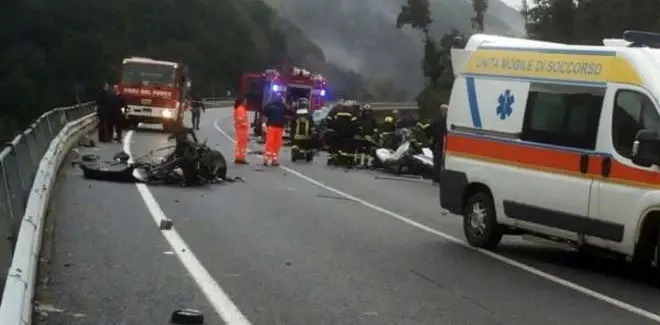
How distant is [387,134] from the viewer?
3023cm

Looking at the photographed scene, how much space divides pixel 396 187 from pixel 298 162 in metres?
6.18

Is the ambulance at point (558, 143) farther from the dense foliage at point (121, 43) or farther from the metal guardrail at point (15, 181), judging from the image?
the dense foliage at point (121, 43)

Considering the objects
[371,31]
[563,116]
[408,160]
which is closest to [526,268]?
[563,116]

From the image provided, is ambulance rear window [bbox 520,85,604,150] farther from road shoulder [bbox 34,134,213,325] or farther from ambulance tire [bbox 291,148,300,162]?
ambulance tire [bbox 291,148,300,162]

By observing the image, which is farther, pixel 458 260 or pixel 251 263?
pixel 458 260

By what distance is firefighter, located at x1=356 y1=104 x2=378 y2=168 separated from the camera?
28.5 m

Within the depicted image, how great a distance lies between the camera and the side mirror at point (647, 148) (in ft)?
36.3

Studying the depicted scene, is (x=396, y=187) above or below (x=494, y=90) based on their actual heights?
below

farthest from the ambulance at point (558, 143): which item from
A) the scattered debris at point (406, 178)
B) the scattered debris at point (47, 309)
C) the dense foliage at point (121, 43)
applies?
the dense foliage at point (121, 43)

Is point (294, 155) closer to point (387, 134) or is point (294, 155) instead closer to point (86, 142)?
point (387, 134)

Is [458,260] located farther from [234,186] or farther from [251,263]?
[234,186]

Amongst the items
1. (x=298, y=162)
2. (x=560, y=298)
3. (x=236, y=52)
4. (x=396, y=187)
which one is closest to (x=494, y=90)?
(x=560, y=298)

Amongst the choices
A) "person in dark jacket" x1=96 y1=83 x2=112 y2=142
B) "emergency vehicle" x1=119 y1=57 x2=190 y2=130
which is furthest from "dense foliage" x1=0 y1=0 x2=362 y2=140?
"person in dark jacket" x1=96 y1=83 x2=112 y2=142

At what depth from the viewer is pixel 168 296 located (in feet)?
32.2
